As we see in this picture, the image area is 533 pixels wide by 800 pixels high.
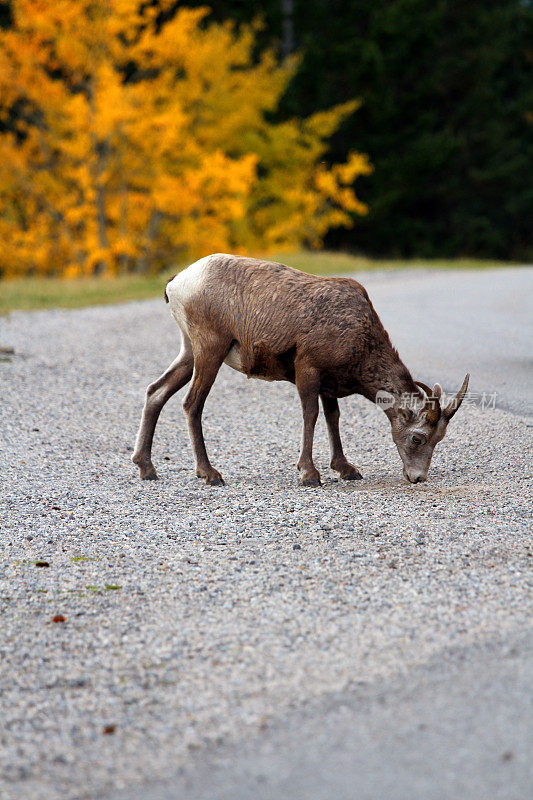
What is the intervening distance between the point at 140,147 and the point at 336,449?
18999 millimetres

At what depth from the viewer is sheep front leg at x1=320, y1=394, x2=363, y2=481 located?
262 inches

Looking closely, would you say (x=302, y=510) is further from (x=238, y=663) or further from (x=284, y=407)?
(x=284, y=407)

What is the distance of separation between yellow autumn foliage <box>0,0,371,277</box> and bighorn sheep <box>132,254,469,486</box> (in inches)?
629

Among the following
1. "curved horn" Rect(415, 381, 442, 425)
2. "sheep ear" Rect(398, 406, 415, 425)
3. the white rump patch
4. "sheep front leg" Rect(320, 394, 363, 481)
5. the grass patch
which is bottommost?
the grass patch

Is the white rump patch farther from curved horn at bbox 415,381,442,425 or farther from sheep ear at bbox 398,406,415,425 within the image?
curved horn at bbox 415,381,442,425

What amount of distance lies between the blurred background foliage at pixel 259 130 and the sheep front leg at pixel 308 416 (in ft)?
54.1

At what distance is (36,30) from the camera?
2272cm

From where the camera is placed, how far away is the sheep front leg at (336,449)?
6648 mm

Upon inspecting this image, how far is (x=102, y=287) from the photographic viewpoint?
63.8ft

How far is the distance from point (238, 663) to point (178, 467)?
3446mm

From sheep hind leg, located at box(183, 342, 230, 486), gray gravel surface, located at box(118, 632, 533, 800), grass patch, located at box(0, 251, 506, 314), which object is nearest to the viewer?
gray gravel surface, located at box(118, 632, 533, 800)

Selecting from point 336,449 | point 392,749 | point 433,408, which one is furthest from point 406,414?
point 392,749

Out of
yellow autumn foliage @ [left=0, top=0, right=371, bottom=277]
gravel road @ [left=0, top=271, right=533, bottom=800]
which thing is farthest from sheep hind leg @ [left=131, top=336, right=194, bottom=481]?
yellow autumn foliage @ [left=0, top=0, right=371, bottom=277]

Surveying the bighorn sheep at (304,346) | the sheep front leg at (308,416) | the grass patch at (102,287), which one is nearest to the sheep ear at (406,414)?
the bighorn sheep at (304,346)
